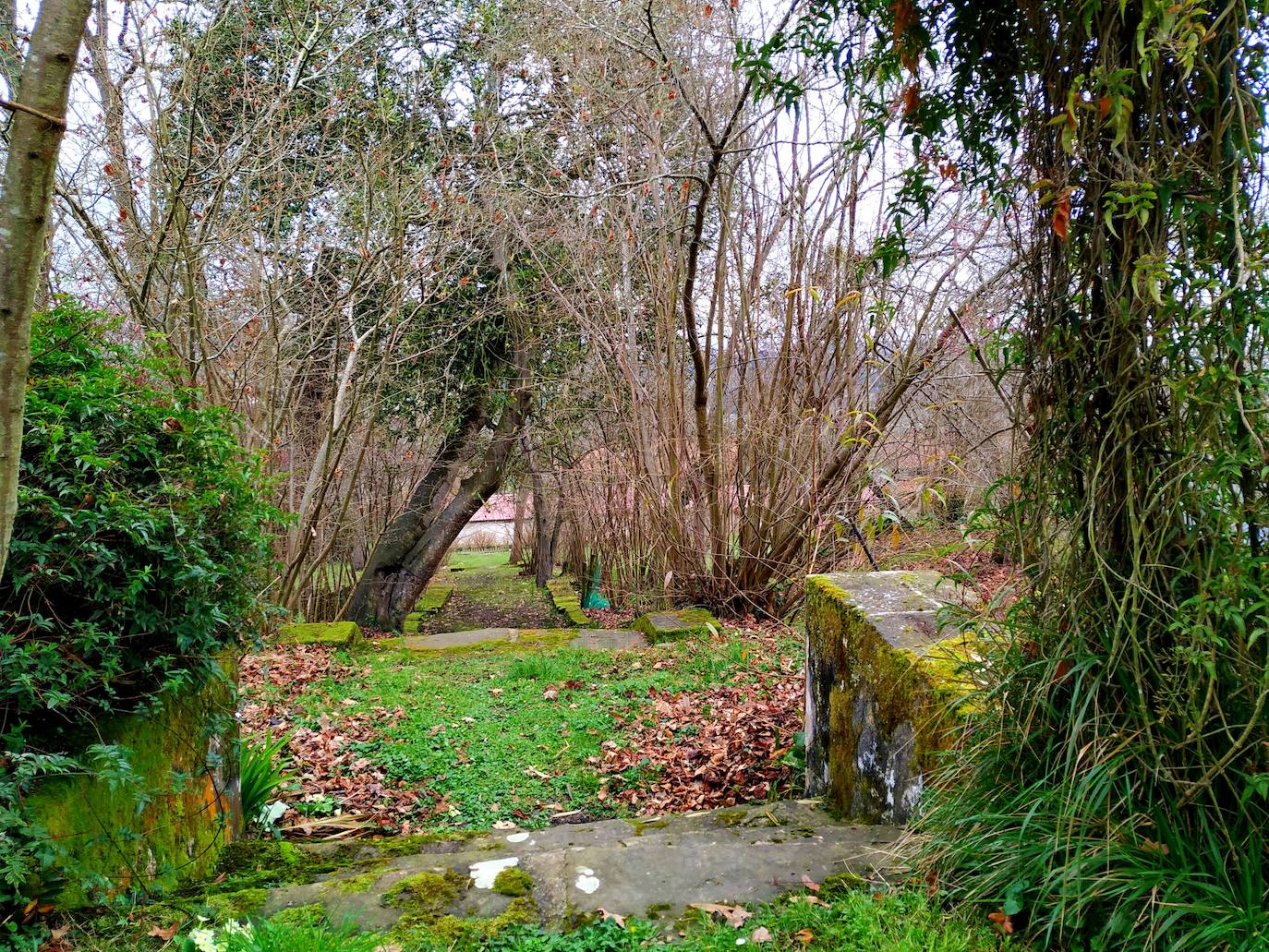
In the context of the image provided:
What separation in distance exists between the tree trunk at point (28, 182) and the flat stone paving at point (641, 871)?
54.4 inches

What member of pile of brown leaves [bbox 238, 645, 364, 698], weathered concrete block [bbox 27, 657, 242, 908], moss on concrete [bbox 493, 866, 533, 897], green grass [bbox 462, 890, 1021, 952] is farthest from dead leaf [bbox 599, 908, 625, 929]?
pile of brown leaves [bbox 238, 645, 364, 698]

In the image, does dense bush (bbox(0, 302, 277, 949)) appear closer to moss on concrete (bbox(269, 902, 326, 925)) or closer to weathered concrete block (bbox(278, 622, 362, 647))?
moss on concrete (bbox(269, 902, 326, 925))

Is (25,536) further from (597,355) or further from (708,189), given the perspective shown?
(597,355)

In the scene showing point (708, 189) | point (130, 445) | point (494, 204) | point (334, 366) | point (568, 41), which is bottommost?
point (130, 445)

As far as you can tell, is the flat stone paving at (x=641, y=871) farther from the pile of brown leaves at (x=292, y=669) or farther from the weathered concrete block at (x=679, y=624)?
the weathered concrete block at (x=679, y=624)

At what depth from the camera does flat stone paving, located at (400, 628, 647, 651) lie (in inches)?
304

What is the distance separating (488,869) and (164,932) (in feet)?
2.77

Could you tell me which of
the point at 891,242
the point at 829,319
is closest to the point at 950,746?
the point at 891,242

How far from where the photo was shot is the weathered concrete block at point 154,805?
2.03 metres

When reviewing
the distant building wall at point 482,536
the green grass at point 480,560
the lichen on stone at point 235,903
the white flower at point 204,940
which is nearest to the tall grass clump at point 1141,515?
the white flower at point 204,940

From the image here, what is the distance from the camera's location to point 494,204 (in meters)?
9.05

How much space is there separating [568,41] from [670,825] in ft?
24.0

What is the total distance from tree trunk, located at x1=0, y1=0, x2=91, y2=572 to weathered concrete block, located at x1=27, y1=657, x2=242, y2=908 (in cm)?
102

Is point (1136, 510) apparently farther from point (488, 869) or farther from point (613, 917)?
point (488, 869)
